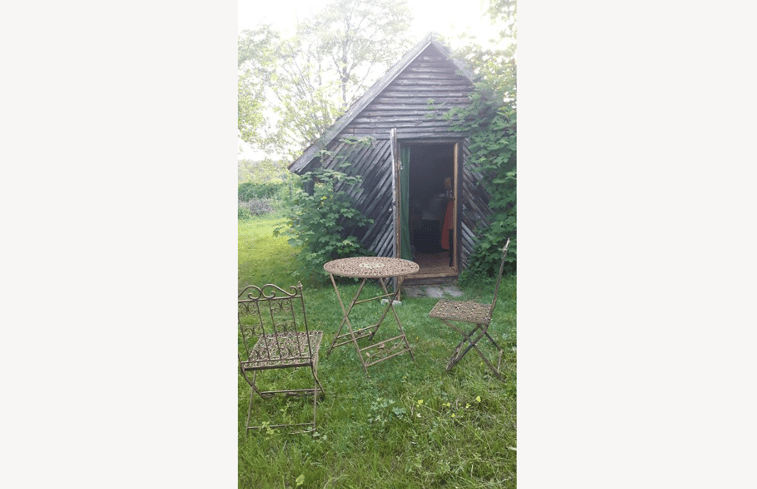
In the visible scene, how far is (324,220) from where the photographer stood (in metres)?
4.46

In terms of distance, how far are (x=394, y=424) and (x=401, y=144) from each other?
351cm

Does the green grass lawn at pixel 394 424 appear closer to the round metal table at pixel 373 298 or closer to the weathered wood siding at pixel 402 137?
the round metal table at pixel 373 298

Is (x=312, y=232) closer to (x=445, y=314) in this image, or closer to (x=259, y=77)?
(x=259, y=77)

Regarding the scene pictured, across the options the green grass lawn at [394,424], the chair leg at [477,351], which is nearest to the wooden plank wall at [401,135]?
the green grass lawn at [394,424]

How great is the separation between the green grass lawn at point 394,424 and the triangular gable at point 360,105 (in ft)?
3.91

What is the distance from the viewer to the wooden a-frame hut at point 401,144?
13.3ft

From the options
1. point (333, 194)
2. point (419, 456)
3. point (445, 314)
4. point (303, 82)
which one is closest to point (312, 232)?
point (333, 194)

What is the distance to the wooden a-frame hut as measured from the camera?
4.07 m

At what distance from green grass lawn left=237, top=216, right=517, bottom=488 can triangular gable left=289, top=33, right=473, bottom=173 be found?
119 cm

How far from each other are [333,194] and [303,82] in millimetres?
1277

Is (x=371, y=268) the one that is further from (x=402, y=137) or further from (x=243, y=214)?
(x=402, y=137)

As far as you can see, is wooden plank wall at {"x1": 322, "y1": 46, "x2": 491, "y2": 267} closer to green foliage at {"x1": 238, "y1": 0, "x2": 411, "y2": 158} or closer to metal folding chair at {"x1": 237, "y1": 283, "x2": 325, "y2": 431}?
green foliage at {"x1": 238, "y1": 0, "x2": 411, "y2": 158}

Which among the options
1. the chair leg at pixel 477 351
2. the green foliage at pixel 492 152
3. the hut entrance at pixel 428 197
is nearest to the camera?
the chair leg at pixel 477 351

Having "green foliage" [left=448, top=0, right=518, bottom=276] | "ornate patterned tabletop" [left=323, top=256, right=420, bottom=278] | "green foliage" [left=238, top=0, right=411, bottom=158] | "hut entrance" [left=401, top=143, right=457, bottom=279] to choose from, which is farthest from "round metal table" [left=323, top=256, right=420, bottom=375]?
"hut entrance" [left=401, top=143, right=457, bottom=279]
